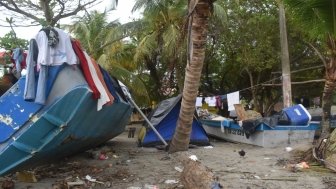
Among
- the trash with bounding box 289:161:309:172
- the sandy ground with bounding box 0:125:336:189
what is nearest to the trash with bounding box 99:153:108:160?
the sandy ground with bounding box 0:125:336:189

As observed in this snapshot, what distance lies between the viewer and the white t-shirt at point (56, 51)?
6.70m

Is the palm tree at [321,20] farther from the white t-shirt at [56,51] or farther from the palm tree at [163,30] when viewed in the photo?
the palm tree at [163,30]

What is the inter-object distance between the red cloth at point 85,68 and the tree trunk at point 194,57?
263 cm

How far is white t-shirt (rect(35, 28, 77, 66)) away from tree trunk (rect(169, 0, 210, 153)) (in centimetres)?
283

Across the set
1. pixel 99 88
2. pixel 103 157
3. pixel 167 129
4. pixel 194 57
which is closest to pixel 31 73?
pixel 99 88

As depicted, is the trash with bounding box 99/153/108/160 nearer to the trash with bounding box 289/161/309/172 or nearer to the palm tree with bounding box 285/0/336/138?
the trash with bounding box 289/161/309/172

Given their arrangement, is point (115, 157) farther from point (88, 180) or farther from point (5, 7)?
point (5, 7)

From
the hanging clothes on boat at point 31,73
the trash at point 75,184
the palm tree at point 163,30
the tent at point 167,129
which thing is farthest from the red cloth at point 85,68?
the palm tree at point 163,30

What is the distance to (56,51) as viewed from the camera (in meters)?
6.91

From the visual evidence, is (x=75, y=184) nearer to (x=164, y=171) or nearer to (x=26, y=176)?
(x=26, y=176)

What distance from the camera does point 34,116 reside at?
6645 millimetres

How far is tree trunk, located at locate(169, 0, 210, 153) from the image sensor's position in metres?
8.70

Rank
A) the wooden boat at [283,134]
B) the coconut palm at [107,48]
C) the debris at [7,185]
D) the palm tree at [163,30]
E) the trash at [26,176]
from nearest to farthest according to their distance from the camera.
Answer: the debris at [7,185] < the trash at [26,176] < the wooden boat at [283,134] < the palm tree at [163,30] < the coconut palm at [107,48]

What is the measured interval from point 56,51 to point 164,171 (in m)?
3.08
